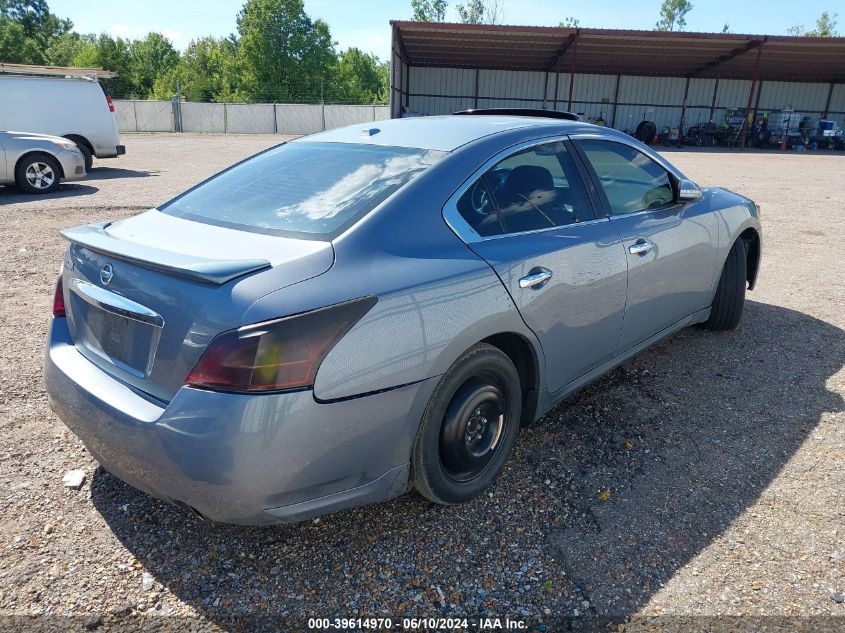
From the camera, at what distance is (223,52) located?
2857 inches

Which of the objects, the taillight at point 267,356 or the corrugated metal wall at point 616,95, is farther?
the corrugated metal wall at point 616,95

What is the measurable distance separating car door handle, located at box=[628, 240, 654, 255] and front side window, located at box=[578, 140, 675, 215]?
195 millimetres

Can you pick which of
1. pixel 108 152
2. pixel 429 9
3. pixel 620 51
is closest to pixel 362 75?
pixel 429 9

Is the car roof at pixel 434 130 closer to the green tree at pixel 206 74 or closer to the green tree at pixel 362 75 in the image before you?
the green tree at pixel 206 74

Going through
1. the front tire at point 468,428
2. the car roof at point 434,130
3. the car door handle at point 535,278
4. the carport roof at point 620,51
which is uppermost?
the carport roof at point 620,51

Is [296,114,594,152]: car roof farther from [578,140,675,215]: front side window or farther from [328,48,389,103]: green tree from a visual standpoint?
[328,48,389,103]: green tree

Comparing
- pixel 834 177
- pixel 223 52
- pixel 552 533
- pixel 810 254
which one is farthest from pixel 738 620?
pixel 223 52

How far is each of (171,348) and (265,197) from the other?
94cm

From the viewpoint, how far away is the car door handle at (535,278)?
2672 millimetres

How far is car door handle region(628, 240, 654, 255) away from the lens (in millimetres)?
3336

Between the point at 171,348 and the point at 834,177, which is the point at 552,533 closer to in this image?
the point at 171,348

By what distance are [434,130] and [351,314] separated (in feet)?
4.69

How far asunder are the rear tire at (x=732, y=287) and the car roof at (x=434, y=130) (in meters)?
1.80

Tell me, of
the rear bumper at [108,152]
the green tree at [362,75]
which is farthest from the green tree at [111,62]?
the rear bumper at [108,152]
